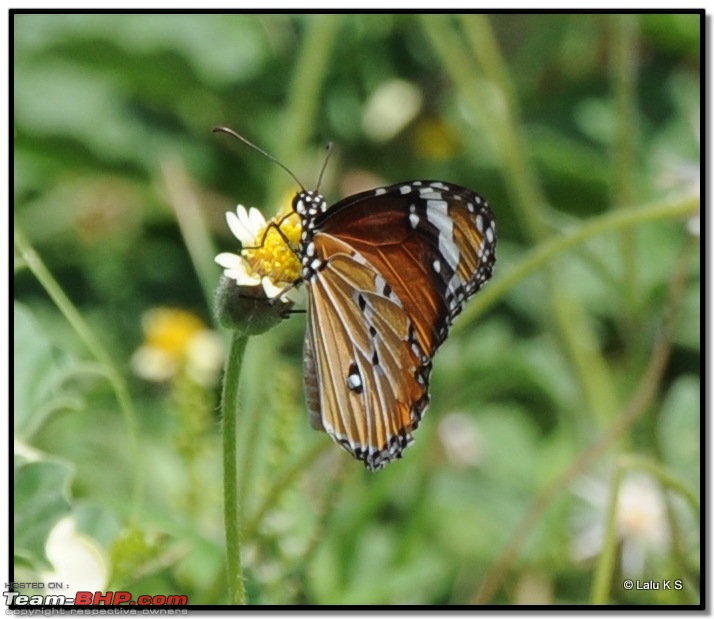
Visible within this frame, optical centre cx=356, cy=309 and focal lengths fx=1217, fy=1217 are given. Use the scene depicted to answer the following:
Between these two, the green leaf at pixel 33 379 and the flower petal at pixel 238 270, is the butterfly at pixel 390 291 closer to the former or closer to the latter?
the flower petal at pixel 238 270

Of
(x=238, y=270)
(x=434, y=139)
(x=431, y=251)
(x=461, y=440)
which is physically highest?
(x=434, y=139)

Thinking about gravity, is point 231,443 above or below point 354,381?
below

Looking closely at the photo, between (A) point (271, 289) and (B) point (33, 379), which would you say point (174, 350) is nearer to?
(B) point (33, 379)

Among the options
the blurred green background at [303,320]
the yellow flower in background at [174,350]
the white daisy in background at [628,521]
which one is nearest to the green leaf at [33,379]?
Answer: the blurred green background at [303,320]

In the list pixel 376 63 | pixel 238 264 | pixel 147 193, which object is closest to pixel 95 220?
pixel 147 193

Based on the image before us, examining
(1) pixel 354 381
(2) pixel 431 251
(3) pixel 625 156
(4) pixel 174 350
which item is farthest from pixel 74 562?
(3) pixel 625 156

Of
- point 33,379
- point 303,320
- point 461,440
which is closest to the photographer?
point 33,379

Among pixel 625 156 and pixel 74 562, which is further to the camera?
pixel 625 156
